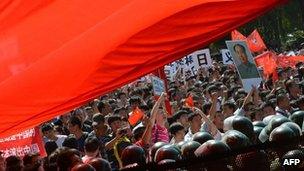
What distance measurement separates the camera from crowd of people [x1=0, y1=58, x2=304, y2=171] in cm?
422

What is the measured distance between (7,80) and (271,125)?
10.4 ft

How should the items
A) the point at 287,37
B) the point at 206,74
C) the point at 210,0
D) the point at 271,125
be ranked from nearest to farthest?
the point at 210,0 < the point at 271,125 < the point at 206,74 < the point at 287,37

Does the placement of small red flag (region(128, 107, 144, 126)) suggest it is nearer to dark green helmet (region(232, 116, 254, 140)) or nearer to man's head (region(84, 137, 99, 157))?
man's head (region(84, 137, 99, 157))

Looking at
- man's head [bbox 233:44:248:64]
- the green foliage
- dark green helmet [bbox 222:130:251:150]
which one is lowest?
dark green helmet [bbox 222:130:251:150]

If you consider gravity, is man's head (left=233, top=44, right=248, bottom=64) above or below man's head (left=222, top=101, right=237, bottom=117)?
above

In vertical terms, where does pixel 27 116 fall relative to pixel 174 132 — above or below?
above

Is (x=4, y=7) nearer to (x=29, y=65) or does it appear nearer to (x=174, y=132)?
(x=29, y=65)

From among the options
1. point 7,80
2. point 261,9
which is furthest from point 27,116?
point 261,9

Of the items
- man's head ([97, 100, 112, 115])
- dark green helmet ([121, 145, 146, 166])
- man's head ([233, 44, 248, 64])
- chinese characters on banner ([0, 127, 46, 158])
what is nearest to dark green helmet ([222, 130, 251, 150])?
dark green helmet ([121, 145, 146, 166])

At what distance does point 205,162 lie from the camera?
3383 mm

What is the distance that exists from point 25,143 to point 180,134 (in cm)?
215

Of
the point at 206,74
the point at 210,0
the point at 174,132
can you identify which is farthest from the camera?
the point at 206,74

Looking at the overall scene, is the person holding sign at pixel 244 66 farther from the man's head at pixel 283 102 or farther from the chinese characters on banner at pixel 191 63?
the chinese characters on banner at pixel 191 63

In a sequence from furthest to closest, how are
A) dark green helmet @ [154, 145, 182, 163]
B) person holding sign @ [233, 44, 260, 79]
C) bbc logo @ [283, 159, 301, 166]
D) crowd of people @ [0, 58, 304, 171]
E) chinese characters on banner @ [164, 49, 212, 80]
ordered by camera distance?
chinese characters on banner @ [164, 49, 212, 80] < person holding sign @ [233, 44, 260, 79] < dark green helmet @ [154, 145, 182, 163] < crowd of people @ [0, 58, 304, 171] < bbc logo @ [283, 159, 301, 166]
